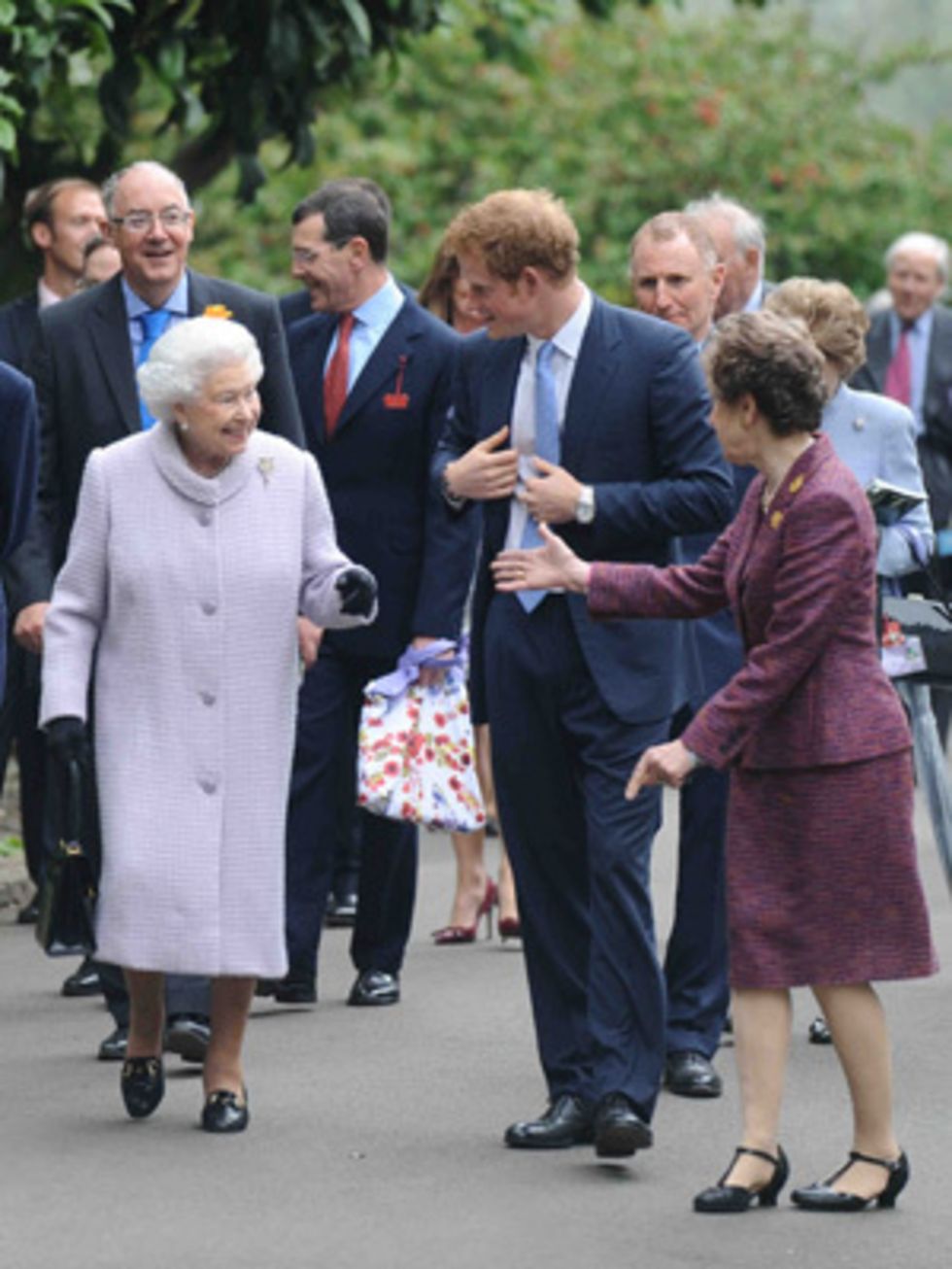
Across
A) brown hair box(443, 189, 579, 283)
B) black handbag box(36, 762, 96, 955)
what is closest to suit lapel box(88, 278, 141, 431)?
black handbag box(36, 762, 96, 955)

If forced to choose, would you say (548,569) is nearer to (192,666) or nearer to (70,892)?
(192,666)

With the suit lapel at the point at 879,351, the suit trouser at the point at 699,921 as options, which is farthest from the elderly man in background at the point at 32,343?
the suit lapel at the point at 879,351

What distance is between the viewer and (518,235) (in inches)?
301

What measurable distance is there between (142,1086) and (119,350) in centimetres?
212

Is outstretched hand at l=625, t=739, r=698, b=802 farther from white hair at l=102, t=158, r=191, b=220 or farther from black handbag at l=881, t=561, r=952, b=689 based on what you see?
white hair at l=102, t=158, r=191, b=220

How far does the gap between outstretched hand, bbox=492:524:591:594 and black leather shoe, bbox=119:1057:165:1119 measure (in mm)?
1505

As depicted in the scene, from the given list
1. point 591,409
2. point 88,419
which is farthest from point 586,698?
point 88,419

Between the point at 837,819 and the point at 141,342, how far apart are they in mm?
2976

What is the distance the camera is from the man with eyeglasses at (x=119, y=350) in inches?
359

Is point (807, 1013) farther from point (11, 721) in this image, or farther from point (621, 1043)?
point (11, 721)

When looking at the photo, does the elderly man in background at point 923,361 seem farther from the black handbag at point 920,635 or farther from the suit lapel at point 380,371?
the suit lapel at point 380,371

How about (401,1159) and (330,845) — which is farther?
(330,845)

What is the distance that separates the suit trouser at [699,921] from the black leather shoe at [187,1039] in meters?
1.13

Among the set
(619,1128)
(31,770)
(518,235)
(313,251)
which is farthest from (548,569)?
(31,770)
